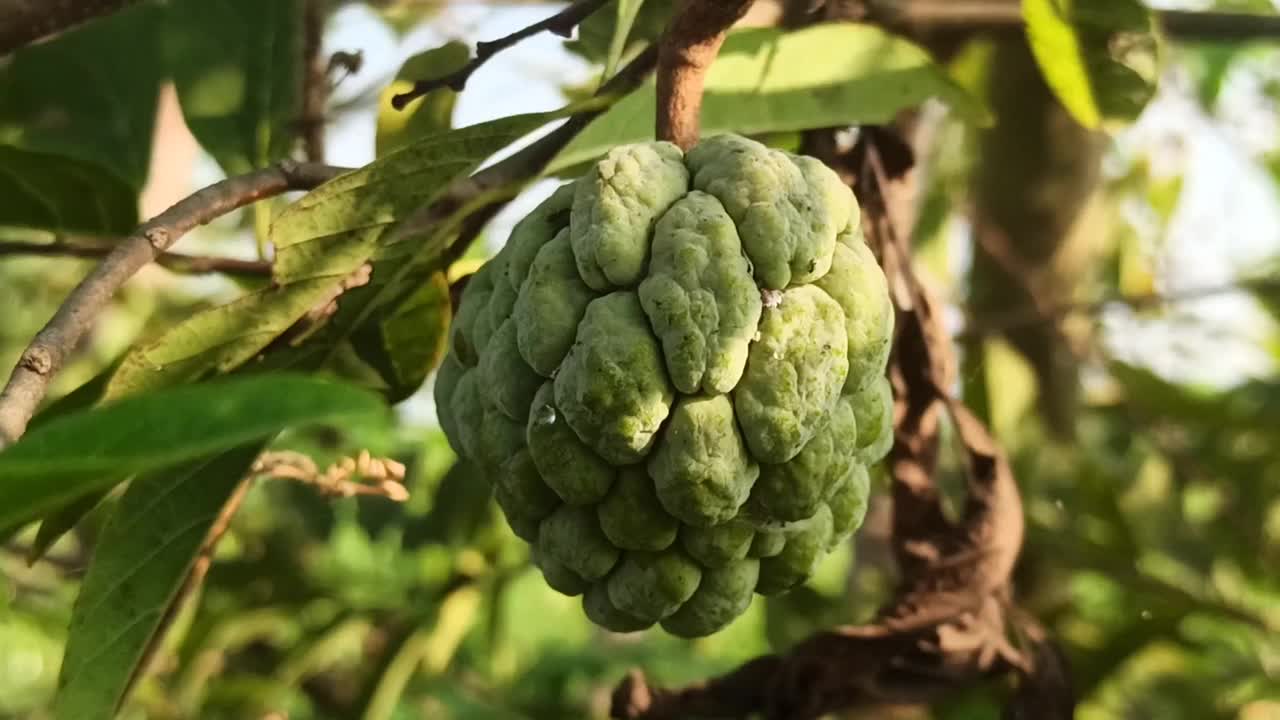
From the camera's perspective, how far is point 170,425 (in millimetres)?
495

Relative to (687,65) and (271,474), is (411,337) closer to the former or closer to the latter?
(271,474)

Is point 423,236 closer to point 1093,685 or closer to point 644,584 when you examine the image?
point 644,584

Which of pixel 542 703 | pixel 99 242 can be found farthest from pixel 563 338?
pixel 542 703

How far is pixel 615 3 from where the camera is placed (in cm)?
113

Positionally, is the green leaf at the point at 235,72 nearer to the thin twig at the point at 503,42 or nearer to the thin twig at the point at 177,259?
the thin twig at the point at 177,259

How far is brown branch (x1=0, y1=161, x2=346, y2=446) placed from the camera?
0.70 meters

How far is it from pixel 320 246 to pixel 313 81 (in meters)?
0.63

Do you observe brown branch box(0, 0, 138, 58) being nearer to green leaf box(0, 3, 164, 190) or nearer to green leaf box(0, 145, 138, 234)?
green leaf box(0, 145, 138, 234)

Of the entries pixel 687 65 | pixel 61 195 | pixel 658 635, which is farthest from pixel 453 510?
Result: pixel 658 635

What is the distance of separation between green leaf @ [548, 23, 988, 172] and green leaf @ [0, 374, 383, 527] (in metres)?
0.60

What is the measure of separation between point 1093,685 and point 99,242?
1.53 metres

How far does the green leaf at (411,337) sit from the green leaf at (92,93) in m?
0.50

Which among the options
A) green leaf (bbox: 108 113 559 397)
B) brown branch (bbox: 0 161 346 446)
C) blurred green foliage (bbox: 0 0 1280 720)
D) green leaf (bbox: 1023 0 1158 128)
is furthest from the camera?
blurred green foliage (bbox: 0 0 1280 720)

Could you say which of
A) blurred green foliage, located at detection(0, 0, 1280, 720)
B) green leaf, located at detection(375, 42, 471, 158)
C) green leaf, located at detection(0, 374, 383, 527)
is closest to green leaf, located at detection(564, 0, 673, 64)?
green leaf, located at detection(375, 42, 471, 158)
